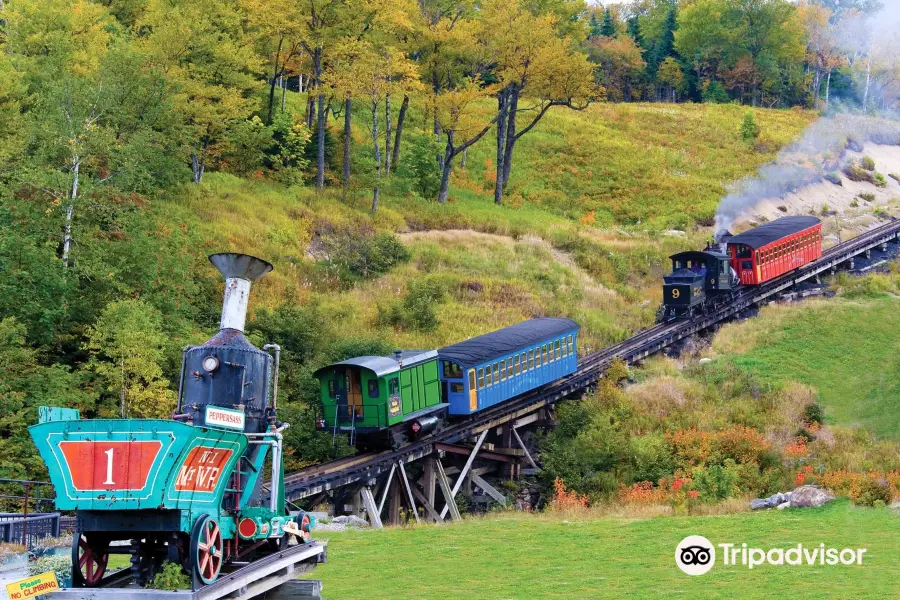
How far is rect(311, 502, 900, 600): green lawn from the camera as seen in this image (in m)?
21.0

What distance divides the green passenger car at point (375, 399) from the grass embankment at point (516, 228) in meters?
11.1

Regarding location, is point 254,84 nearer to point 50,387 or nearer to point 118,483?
point 50,387

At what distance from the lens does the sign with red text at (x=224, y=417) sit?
58.0 feet

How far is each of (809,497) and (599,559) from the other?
8.15 m

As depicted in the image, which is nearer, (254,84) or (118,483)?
(118,483)

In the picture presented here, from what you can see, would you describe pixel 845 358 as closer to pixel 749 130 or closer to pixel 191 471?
pixel 191 471

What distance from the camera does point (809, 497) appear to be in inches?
1158

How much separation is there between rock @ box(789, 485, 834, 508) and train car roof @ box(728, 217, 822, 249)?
26918mm

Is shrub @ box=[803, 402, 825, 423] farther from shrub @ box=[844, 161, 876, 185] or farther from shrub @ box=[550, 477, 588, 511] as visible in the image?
shrub @ box=[844, 161, 876, 185]

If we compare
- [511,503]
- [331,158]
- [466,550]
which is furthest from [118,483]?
[331,158]

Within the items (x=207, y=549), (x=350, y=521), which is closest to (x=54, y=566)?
(x=207, y=549)

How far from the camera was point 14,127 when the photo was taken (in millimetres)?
44281

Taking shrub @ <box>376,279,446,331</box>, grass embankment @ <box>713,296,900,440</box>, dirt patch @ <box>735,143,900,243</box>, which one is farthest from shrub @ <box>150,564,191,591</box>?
dirt patch @ <box>735,143,900,243</box>

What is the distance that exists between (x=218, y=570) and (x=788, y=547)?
489 inches
